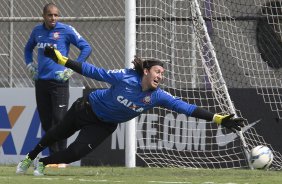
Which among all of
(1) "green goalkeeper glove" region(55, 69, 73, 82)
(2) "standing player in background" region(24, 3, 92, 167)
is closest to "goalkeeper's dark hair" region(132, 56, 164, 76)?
(2) "standing player in background" region(24, 3, 92, 167)

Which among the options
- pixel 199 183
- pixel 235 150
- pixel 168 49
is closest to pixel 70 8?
pixel 168 49

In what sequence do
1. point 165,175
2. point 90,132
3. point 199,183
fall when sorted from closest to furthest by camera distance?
point 199,183 → point 90,132 → point 165,175

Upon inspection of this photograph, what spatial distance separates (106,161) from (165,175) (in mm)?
2501

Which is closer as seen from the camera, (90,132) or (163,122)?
(90,132)

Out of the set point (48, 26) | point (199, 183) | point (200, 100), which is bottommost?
point (199, 183)

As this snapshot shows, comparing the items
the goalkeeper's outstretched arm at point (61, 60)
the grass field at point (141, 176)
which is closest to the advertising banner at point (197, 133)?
the grass field at point (141, 176)

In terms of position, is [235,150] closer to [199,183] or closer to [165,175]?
[165,175]

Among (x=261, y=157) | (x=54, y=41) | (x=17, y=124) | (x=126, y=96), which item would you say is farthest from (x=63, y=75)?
(x=261, y=157)

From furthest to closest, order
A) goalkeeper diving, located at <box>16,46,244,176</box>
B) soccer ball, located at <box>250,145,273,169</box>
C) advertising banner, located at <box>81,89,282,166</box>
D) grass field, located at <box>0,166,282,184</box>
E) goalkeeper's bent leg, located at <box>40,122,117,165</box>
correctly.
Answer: advertising banner, located at <box>81,89,282,166</box> < soccer ball, located at <box>250,145,273,169</box> < goalkeeper's bent leg, located at <box>40,122,117,165</box> < goalkeeper diving, located at <box>16,46,244,176</box> < grass field, located at <box>0,166,282,184</box>

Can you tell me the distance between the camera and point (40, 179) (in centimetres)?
1052

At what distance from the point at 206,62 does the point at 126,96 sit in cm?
303

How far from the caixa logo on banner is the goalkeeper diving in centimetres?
333

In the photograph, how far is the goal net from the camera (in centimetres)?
1354

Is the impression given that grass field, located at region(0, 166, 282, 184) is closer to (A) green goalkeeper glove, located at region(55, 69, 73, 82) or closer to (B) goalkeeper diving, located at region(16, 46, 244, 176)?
(B) goalkeeper diving, located at region(16, 46, 244, 176)
